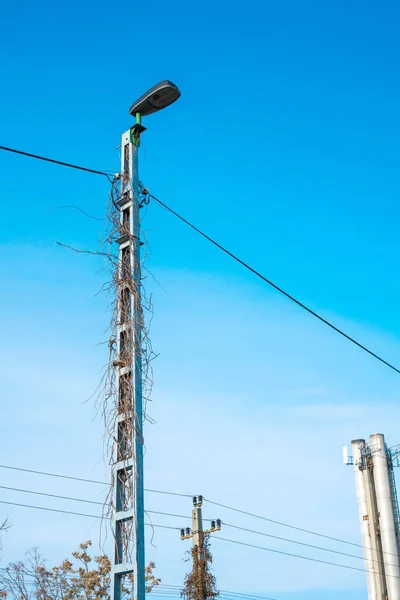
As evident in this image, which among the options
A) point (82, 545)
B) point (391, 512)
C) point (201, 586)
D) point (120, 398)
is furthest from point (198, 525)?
point (120, 398)

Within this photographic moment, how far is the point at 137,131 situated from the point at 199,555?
1798cm

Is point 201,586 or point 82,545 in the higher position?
point 82,545

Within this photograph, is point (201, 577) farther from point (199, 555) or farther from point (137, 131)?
point (137, 131)

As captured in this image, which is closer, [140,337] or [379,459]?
[140,337]

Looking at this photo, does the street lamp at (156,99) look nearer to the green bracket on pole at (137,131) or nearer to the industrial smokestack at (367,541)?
the green bracket on pole at (137,131)

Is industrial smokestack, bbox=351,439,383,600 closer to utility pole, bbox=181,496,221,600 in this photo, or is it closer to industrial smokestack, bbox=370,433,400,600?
industrial smokestack, bbox=370,433,400,600

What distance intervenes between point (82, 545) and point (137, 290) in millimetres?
24247

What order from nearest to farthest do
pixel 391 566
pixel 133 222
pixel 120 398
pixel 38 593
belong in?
1. pixel 120 398
2. pixel 133 222
3. pixel 38 593
4. pixel 391 566

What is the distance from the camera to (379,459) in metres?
34.5

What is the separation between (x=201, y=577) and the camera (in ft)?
71.4

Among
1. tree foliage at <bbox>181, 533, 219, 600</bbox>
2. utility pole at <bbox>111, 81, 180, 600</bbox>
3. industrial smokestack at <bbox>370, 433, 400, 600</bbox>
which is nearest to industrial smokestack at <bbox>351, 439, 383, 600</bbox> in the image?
industrial smokestack at <bbox>370, 433, 400, 600</bbox>

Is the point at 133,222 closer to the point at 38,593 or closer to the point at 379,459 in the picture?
the point at 38,593

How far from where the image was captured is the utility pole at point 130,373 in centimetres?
471

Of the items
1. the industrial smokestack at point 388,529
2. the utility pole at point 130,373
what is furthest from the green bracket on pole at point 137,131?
the industrial smokestack at point 388,529
